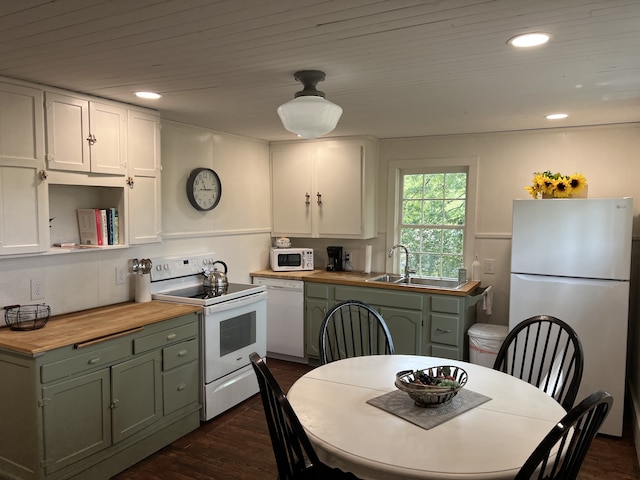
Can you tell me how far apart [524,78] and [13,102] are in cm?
264

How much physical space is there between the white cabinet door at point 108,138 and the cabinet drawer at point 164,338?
3.47ft

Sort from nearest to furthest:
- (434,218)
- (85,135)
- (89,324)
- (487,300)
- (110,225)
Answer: (89,324) → (85,135) → (110,225) → (487,300) → (434,218)

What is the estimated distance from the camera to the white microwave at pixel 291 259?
4.51 metres

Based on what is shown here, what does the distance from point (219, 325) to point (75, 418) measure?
1122mm

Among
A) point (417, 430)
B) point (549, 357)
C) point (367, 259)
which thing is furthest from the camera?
point (367, 259)

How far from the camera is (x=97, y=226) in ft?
9.50

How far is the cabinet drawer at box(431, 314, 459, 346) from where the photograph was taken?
3617 mm

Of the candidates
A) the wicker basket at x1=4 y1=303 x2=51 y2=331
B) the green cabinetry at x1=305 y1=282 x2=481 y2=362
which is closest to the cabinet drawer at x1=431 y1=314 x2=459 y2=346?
the green cabinetry at x1=305 y1=282 x2=481 y2=362

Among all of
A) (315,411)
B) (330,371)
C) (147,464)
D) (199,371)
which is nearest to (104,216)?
(199,371)

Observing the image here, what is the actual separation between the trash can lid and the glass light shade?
2.19 m

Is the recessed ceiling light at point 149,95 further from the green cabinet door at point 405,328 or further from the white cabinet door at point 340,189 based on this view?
the green cabinet door at point 405,328

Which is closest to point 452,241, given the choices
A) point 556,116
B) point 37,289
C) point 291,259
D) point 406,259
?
point 406,259

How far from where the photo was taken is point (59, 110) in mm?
2596

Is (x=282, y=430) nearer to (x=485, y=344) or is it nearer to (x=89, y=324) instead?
(x=89, y=324)
